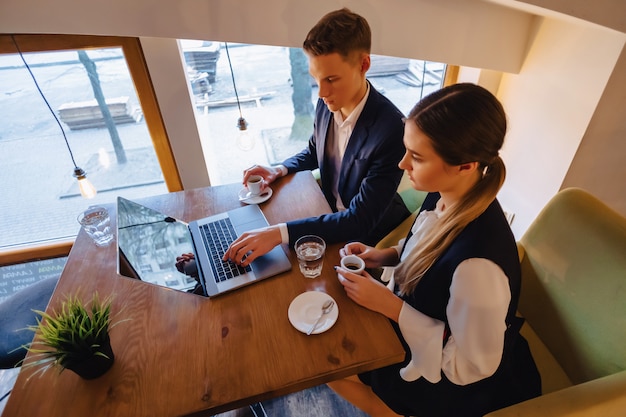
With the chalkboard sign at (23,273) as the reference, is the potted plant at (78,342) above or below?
above

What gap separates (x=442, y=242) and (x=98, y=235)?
3.91ft

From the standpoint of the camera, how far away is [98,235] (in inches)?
49.3

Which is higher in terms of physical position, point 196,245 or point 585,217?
point 585,217

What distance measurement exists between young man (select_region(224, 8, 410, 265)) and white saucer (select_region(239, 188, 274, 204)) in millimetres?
49

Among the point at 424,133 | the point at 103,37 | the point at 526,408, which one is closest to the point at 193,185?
the point at 103,37

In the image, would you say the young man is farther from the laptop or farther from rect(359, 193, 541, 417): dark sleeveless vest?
rect(359, 193, 541, 417): dark sleeveless vest

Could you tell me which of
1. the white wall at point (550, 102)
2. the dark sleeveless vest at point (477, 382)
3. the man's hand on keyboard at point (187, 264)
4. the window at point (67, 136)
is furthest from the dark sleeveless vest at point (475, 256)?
the window at point (67, 136)

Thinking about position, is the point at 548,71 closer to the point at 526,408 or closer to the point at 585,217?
the point at 585,217

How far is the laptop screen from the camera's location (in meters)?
1.11

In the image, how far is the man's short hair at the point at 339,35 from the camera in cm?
120

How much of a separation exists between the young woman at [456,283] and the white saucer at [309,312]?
0.09 metres

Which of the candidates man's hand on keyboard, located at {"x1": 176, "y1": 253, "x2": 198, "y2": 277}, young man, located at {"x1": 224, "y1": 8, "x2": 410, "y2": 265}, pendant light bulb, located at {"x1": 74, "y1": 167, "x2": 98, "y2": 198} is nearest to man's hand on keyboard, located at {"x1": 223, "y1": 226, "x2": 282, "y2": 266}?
young man, located at {"x1": 224, "y1": 8, "x2": 410, "y2": 265}

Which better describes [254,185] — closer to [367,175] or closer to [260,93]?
[367,175]

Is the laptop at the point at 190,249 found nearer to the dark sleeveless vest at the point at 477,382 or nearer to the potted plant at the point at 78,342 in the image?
the potted plant at the point at 78,342
